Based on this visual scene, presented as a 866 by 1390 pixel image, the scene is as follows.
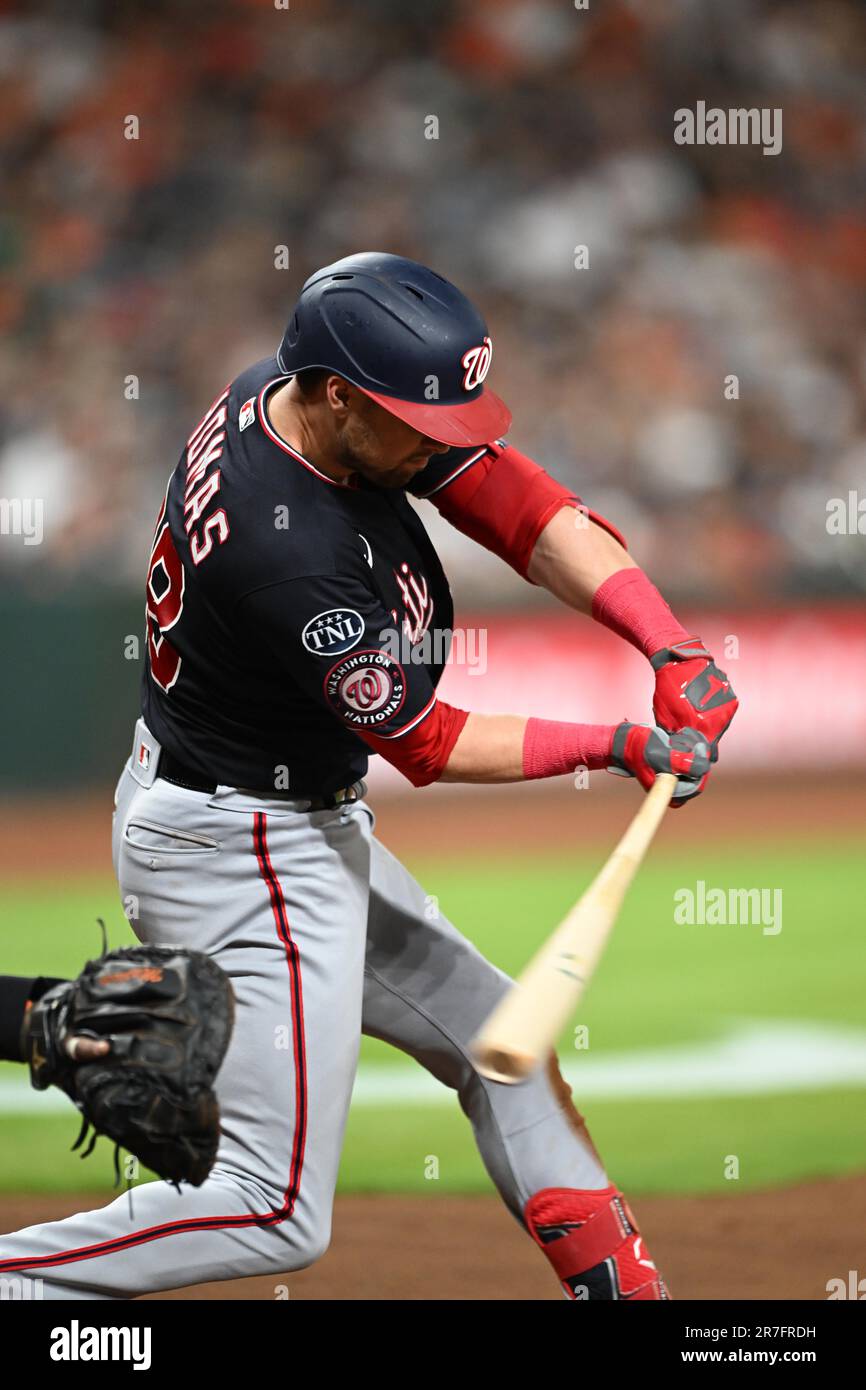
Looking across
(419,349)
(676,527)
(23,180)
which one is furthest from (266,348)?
(419,349)

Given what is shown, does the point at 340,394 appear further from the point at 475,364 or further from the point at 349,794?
the point at 349,794

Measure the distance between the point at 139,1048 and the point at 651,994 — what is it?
3.95 metres

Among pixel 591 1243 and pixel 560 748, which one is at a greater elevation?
pixel 560 748

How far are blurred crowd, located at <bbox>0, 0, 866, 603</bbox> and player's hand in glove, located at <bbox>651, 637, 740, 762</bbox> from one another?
751 cm

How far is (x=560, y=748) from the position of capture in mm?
2900

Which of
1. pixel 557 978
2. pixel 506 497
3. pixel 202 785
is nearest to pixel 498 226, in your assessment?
pixel 506 497

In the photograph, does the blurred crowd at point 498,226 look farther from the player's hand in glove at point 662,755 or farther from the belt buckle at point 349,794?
the player's hand in glove at point 662,755

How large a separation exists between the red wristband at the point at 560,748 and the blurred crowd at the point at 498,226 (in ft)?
25.1

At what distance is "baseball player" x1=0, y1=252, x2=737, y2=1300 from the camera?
2781 mm

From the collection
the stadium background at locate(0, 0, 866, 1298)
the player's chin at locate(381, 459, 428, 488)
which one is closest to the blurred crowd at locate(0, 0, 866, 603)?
the stadium background at locate(0, 0, 866, 1298)

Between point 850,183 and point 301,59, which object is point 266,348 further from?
point 850,183

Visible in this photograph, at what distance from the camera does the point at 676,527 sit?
11.3m

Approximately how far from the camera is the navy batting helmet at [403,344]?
2.73 m

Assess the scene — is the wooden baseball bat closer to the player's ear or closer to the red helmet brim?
the red helmet brim
